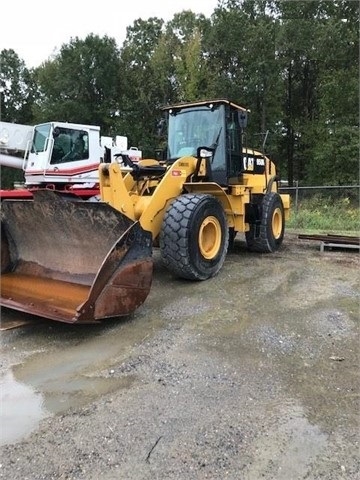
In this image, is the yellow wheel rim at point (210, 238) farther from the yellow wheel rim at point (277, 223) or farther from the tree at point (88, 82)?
the tree at point (88, 82)

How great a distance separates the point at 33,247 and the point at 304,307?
120 inches

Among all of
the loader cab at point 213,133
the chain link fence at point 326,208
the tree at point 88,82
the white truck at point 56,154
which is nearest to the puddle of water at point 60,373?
the loader cab at point 213,133

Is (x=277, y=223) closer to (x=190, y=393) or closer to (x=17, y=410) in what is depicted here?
(x=190, y=393)

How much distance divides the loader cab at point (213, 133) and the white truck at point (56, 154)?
188 inches

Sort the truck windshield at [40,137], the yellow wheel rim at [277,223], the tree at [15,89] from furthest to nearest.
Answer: the tree at [15,89], the truck windshield at [40,137], the yellow wheel rim at [277,223]

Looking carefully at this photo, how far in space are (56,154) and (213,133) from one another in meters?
6.71

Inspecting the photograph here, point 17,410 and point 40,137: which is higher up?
point 40,137

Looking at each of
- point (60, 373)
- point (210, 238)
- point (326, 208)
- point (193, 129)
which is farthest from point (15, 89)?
point (60, 373)

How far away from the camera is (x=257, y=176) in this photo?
7.73 meters

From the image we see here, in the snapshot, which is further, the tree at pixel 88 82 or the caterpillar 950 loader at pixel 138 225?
the tree at pixel 88 82

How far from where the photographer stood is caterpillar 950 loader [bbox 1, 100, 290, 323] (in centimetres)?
400

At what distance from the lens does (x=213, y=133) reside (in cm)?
648

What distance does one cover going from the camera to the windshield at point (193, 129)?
6484mm

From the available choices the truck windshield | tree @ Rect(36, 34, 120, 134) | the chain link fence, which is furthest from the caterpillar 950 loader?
tree @ Rect(36, 34, 120, 134)
